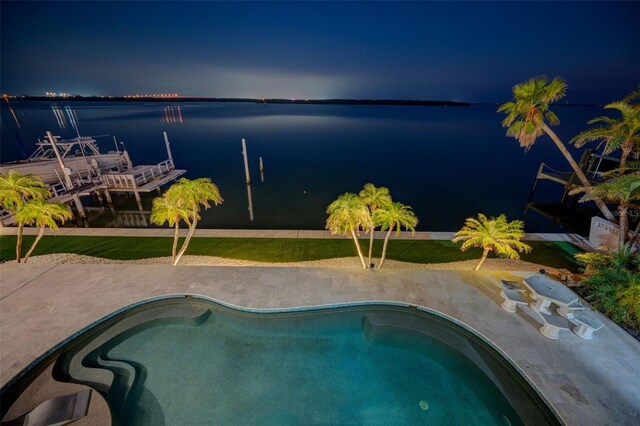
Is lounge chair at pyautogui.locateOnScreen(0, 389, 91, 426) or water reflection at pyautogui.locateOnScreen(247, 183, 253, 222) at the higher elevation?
lounge chair at pyautogui.locateOnScreen(0, 389, 91, 426)

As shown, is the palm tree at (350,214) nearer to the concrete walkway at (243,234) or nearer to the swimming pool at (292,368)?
the swimming pool at (292,368)

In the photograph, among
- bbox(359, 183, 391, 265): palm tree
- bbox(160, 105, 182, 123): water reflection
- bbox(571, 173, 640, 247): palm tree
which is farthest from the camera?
bbox(160, 105, 182, 123): water reflection

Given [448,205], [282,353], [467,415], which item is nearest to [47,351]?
[282,353]

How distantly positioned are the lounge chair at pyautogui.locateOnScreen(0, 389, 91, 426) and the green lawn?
838 cm

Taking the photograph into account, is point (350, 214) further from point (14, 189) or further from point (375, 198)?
point (14, 189)

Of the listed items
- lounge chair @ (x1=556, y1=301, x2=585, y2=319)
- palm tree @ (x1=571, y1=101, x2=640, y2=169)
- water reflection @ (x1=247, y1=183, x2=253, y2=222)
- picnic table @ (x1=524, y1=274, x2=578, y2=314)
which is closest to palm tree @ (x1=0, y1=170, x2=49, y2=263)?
water reflection @ (x1=247, y1=183, x2=253, y2=222)

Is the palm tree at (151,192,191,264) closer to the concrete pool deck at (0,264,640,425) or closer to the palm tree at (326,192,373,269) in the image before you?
the concrete pool deck at (0,264,640,425)

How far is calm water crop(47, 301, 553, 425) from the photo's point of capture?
24.3 ft

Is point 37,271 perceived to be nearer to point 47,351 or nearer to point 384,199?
point 47,351

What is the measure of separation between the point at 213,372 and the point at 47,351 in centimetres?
506

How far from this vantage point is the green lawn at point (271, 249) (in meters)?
15.0

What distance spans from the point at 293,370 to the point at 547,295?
9028 mm

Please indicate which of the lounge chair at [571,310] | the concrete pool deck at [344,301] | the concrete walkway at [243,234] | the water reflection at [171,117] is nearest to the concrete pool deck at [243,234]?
the concrete walkway at [243,234]

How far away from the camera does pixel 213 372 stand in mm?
8398
